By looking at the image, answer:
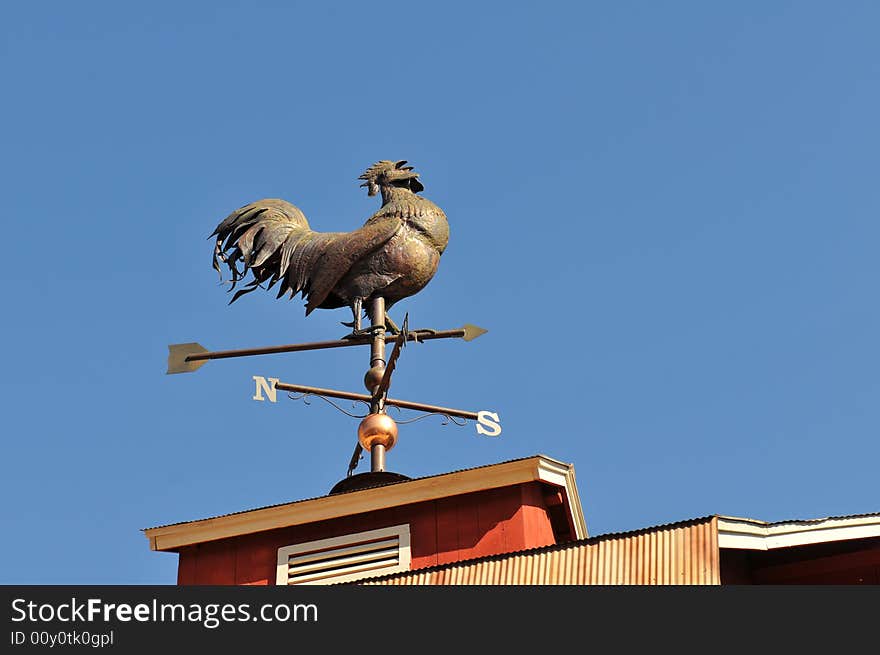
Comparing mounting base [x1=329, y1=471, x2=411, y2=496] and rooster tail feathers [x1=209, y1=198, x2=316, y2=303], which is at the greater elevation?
rooster tail feathers [x1=209, y1=198, x2=316, y2=303]

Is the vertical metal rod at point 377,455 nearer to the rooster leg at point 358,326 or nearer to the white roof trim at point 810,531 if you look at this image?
the rooster leg at point 358,326

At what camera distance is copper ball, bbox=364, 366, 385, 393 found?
697 inches

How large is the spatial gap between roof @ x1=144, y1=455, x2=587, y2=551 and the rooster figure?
2.38 meters

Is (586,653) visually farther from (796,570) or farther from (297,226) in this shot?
(297,226)

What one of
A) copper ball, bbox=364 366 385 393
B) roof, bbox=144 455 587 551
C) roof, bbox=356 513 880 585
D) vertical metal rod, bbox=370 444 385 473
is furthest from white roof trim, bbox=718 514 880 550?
copper ball, bbox=364 366 385 393

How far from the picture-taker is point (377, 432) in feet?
57.5

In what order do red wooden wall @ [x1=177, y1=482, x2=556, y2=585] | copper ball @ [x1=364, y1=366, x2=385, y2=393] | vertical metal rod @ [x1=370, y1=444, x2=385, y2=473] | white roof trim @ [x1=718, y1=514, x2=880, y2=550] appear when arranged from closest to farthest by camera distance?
white roof trim @ [x1=718, y1=514, x2=880, y2=550]
red wooden wall @ [x1=177, y1=482, x2=556, y2=585]
vertical metal rod @ [x1=370, y1=444, x2=385, y2=473]
copper ball @ [x1=364, y1=366, x2=385, y2=393]

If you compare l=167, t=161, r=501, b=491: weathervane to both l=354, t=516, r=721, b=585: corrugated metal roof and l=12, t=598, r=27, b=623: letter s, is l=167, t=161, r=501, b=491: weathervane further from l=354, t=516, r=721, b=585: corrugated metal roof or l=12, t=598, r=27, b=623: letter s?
l=12, t=598, r=27, b=623: letter s

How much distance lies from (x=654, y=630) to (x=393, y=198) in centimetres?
769

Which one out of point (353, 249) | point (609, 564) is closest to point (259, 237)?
point (353, 249)

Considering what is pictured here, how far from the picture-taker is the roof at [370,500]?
15.9 m

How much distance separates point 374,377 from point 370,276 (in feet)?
3.24

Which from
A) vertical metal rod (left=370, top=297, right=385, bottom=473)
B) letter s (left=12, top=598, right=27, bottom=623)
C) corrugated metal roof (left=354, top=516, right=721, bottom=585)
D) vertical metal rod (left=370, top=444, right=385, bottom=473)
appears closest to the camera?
letter s (left=12, top=598, right=27, bottom=623)

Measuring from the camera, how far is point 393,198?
18.5 meters
